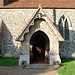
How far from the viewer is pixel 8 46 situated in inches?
496

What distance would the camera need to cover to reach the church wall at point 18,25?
12562 millimetres

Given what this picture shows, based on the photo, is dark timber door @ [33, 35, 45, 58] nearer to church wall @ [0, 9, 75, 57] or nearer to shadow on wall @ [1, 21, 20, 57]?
church wall @ [0, 9, 75, 57]

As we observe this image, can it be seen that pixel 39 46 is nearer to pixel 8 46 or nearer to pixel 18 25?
pixel 18 25

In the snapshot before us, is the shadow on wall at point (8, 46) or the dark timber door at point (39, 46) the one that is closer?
the shadow on wall at point (8, 46)

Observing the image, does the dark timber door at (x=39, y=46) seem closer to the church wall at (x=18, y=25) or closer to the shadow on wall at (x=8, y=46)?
the church wall at (x=18, y=25)

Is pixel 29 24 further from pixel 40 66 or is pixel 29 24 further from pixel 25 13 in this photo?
pixel 25 13

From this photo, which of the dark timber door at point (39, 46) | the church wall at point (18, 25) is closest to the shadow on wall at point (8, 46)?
the church wall at point (18, 25)

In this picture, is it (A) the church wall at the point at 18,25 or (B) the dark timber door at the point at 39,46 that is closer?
(A) the church wall at the point at 18,25

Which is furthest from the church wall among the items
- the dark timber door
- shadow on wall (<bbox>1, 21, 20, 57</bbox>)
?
the dark timber door

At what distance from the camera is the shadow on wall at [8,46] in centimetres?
1248

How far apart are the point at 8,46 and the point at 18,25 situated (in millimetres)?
2948

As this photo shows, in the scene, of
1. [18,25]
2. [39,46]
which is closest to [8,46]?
[18,25]

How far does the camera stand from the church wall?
1256 centimetres

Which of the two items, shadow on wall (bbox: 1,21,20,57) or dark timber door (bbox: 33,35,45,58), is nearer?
shadow on wall (bbox: 1,21,20,57)
